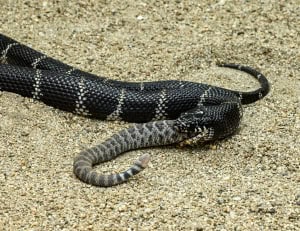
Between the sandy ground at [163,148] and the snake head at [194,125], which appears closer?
the sandy ground at [163,148]

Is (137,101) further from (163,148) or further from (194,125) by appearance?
(194,125)

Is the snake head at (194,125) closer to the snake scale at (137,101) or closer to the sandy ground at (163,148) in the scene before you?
the snake scale at (137,101)

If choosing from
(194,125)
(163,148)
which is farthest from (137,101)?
(194,125)

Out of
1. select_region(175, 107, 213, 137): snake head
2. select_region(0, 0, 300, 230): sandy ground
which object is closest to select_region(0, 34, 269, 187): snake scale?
select_region(175, 107, 213, 137): snake head

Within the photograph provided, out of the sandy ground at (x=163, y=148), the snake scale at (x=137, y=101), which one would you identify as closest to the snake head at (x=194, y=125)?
the snake scale at (x=137, y=101)

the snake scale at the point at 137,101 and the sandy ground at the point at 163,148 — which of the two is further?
the snake scale at the point at 137,101
